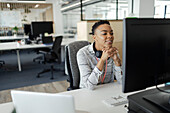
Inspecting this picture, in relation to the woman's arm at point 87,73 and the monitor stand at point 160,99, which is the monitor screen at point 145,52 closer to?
the monitor stand at point 160,99

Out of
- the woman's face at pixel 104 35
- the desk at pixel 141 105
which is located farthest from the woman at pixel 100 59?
the desk at pixel 141 105

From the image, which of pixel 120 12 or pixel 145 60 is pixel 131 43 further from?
pixel 120 12

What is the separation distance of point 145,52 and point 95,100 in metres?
0.54

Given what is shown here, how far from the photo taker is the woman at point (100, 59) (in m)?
1.31

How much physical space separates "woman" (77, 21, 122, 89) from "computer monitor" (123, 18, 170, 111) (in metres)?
0.50

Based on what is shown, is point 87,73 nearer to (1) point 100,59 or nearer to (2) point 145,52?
(1) point 100,59

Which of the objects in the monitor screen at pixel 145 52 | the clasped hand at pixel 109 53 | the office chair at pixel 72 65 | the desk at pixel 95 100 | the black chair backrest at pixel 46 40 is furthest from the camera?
the black chair backrest at pixel 46 40

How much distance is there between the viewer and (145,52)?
772 millimetres

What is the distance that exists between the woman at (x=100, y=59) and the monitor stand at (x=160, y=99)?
478mm

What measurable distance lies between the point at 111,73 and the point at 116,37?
1.89 m

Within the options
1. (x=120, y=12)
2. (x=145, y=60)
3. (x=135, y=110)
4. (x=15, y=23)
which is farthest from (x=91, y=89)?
(x=15, y=23)

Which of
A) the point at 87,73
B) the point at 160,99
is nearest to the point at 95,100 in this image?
the point at 87,73

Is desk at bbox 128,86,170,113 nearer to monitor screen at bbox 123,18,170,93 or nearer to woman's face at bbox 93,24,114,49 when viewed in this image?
monitor screen at bbox 123,18,170,93

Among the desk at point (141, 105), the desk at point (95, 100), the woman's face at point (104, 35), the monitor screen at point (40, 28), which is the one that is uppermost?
the monitor screen at point (40, 28)
